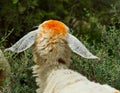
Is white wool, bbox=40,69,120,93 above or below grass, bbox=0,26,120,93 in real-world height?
above

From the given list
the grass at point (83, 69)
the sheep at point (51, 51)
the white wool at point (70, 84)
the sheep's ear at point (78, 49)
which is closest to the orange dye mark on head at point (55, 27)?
the sheep at point (51, 51)

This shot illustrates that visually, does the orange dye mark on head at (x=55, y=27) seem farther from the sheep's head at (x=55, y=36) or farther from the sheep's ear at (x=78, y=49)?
the sheep's ear at (x=78, y=49)

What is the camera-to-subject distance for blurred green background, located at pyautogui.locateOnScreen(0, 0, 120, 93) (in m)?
6.54

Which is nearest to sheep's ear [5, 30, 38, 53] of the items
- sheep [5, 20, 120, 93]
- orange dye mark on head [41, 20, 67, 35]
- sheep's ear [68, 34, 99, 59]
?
sheep [5, 20, 120, 93]

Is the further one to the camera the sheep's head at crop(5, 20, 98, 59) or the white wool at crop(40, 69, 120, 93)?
the sheep's head at crop(5, 20, 98, 59)

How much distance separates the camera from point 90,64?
6637 mm

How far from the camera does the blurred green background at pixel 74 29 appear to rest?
21.4 feet

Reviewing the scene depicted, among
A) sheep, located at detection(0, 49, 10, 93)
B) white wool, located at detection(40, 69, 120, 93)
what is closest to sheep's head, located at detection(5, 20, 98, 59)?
white wool, located at detection(40, 69, 120, 93)

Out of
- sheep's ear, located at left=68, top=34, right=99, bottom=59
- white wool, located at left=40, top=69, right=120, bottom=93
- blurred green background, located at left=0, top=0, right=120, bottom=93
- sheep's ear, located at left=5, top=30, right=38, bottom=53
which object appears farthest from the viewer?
blurred green background, located at left=0, top=0, right=120, bottom=93

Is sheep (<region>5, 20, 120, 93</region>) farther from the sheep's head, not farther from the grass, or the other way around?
the grass

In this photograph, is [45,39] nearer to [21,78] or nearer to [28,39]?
[28,39]

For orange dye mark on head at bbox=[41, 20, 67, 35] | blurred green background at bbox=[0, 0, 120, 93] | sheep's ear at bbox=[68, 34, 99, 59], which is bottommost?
blurred green background at bbox=[0, 0, 120, 93]

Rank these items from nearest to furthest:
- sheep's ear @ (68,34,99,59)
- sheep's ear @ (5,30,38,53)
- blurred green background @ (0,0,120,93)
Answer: sheep's ear @ (68,34,99,59), sheep's ear @ (5,30,38,53), blurred green background @ (0,0,120,93)

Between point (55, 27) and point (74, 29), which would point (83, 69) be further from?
point (74, 29)
